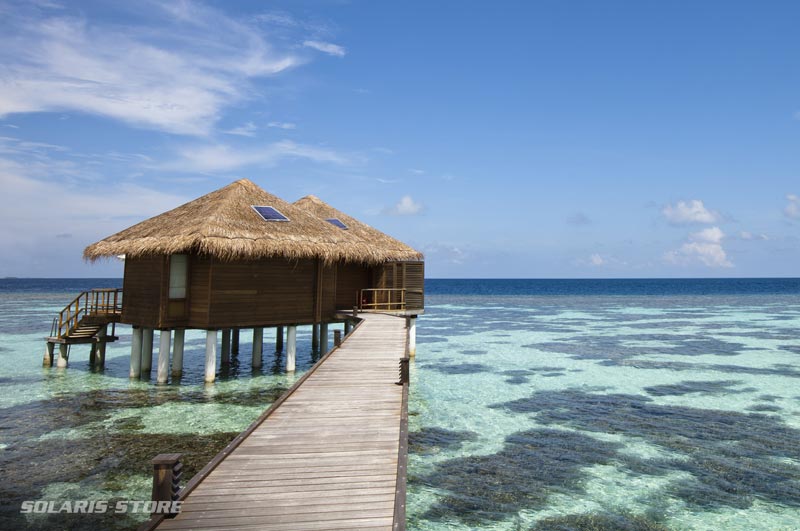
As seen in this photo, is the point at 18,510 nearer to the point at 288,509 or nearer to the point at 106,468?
the point at 106,468

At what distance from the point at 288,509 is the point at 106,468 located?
6754 mm

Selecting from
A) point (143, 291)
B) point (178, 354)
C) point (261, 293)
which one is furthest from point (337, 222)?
point (143, 291)

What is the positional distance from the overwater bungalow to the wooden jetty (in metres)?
7.47

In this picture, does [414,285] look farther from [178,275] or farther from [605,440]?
[605,440]

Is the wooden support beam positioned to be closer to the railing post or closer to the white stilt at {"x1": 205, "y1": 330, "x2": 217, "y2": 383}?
the white stilt at {"x1": 205, "y1": 330, "x2": 217, "y2": 383}

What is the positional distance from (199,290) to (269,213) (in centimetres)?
400

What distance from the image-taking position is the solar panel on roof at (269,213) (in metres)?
19.5

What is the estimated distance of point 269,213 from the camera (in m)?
19.8

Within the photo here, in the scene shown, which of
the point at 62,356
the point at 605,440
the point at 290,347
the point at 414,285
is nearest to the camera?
the point at 605,440

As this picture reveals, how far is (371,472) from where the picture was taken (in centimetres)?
675

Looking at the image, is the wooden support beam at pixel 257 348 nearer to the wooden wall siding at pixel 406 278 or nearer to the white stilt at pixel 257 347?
the white stilt at pixel 257 347

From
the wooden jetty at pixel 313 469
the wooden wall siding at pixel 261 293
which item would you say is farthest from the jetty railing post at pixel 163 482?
the wooden wall siding at pixel 261 293

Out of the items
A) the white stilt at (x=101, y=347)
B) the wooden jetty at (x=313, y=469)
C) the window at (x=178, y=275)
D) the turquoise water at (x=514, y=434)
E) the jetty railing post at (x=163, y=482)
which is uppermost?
the window at (x=178, y=275)

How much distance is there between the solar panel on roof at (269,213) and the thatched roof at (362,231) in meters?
5.91
